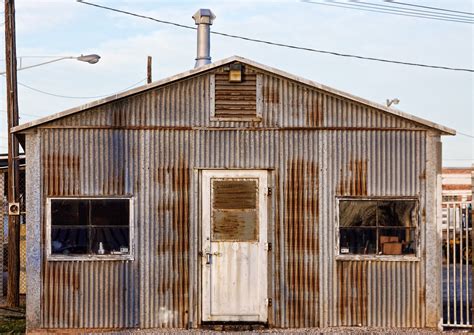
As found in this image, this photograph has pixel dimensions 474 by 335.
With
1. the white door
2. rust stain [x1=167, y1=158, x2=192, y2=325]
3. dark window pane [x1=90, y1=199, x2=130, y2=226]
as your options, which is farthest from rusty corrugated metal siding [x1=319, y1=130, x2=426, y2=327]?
dark window pane [x1=90, y1=199, x2=130, y2=226]

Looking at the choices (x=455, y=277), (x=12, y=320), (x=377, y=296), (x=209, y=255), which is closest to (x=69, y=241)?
(x=209, y=255)

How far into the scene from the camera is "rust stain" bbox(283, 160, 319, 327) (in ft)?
44.2

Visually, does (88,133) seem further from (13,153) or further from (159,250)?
(13,153)

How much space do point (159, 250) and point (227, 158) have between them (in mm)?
1887

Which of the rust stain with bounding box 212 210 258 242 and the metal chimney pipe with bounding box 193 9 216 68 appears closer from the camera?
the rust stain with bounding box 212 210 258 242

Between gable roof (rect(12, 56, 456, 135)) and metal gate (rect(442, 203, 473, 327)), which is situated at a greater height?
gable roof (rect(12, 56, 456, 135))

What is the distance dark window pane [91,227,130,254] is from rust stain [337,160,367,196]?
3.62m

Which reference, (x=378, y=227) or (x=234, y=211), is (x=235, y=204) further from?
(x=378, y=227)

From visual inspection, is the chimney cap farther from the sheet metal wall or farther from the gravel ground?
the gravel ground

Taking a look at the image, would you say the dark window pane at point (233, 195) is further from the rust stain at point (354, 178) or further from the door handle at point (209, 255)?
the rust stain at point (354, 178)

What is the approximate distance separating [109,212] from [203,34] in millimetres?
4795

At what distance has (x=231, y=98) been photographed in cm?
1355

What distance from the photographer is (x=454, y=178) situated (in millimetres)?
32188

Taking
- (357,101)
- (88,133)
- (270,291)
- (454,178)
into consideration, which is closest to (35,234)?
(88,133)
